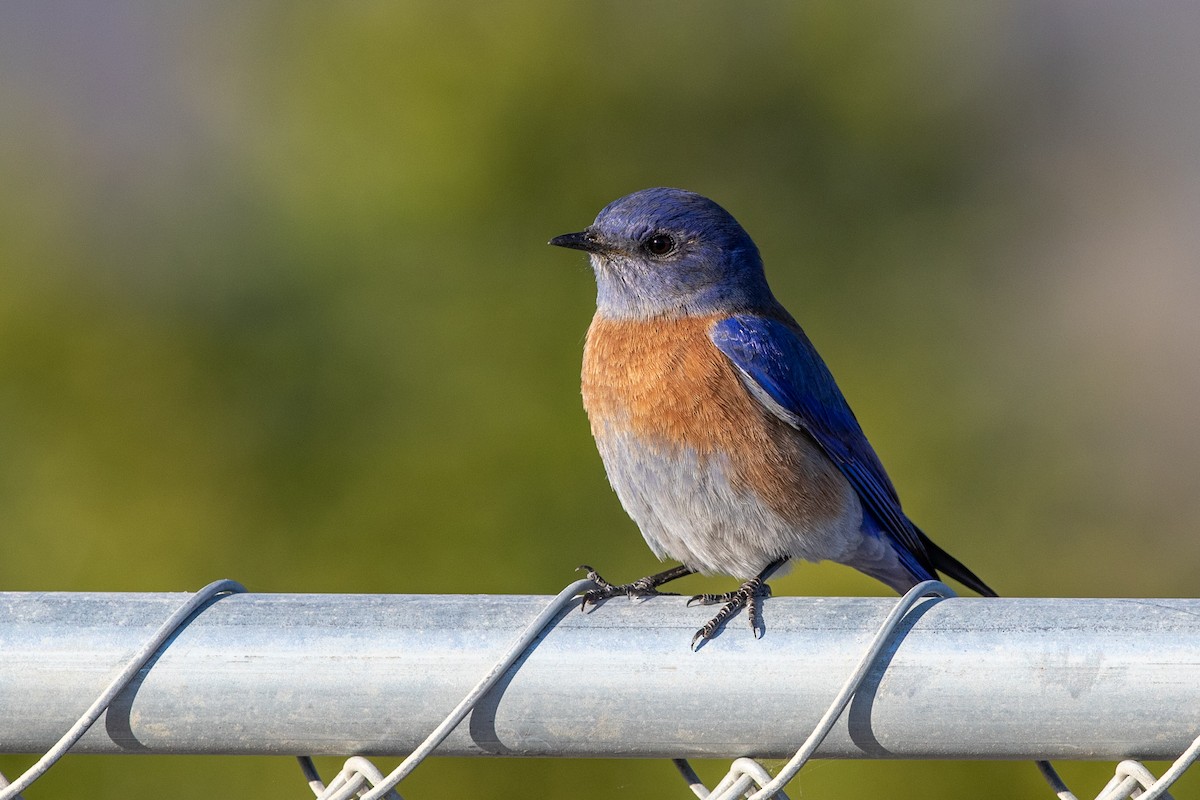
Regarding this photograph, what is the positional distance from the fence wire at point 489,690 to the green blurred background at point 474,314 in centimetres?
307

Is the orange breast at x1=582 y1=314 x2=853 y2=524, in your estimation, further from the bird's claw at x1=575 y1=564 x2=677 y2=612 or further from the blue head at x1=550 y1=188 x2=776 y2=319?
the bird's claw at x1=575 y1=564 x2=677 y2=612

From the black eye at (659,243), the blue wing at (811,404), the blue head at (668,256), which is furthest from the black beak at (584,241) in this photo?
the blue wing at (811,404)

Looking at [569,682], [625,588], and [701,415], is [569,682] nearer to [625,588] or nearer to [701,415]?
[625,588]

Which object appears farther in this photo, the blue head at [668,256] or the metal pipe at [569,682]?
the blue head at [668,256]

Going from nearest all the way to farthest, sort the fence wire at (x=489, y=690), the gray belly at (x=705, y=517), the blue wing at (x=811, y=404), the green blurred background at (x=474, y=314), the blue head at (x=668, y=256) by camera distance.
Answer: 1. the fence wire at (x=489, y=690)
2. the gray belly at (x=705, y=517)
3. the blue wing at (x=811, y=404)
4. the blue head at (x=668, y=256)
5. the green blurred background at (x=474, y=314)

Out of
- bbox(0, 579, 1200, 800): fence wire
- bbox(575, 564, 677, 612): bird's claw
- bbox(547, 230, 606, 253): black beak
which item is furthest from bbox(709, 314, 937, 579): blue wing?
bbox(0, 579, 1200, 800): fence wire

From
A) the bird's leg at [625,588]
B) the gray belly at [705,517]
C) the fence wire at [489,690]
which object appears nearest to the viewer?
the fence wire at [489,690]

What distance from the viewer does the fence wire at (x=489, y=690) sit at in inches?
58.6

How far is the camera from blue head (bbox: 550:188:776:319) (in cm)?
357

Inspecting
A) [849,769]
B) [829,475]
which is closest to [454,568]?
[849,769]

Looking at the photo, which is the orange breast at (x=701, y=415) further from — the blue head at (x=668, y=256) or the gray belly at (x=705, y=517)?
the blue head at (x=668, y=256)

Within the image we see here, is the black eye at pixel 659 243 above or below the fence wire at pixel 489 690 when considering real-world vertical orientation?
above

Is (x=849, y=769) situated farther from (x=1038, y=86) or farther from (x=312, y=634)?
(x=1038, y=86)

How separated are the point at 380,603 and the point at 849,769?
3.32 meters
